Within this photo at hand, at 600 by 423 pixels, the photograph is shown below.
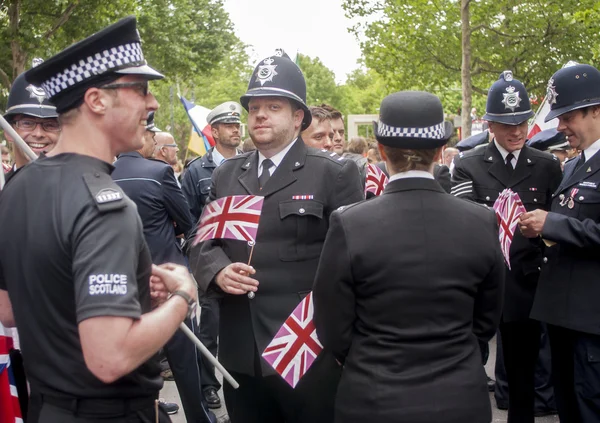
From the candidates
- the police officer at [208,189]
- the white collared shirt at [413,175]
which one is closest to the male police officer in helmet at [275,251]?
the white collared shirt at [413,175]

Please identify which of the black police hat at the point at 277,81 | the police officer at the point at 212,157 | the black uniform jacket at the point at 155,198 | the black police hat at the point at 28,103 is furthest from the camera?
the police officer at the point at 212,157

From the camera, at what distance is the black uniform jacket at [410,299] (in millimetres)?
3029

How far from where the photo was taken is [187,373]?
5.51 meters

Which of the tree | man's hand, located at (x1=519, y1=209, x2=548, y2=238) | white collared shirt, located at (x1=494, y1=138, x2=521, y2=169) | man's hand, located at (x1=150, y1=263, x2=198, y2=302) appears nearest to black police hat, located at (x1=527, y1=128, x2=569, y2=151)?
white collared shirt, located at (x1=494, y1=138, x2=521, y2=169)

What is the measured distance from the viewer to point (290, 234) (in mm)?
4012

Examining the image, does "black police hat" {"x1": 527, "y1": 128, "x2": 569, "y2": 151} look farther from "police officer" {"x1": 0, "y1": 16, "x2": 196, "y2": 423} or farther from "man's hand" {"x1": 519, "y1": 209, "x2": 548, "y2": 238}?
"police officer" {"x1": 0, "y1": 16, "x2": 196, "y2": 423}

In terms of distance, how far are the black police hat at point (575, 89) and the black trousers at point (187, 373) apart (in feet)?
9.35

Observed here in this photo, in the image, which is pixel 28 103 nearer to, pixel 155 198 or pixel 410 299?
pixel 155 198

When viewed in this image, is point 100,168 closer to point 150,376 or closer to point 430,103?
point 150,376

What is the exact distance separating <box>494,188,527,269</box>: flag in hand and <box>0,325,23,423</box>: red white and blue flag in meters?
2.76

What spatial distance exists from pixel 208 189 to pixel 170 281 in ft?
14.6

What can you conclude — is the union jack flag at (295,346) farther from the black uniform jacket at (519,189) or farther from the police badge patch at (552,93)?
the police badge patch at (552,93)

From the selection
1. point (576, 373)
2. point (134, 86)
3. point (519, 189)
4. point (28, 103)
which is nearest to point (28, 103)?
point (28, 103)

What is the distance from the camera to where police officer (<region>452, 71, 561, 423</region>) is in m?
5.19
